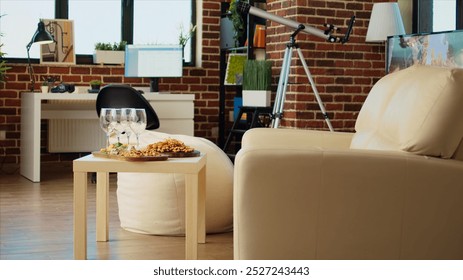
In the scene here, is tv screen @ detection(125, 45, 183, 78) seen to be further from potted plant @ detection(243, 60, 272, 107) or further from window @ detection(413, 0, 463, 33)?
window @ detection(413, 0, 463, 33)

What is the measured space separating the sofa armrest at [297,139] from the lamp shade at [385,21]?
8.05ft

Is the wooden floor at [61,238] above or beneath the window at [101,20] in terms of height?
beneath

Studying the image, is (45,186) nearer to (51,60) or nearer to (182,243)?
(51,60)

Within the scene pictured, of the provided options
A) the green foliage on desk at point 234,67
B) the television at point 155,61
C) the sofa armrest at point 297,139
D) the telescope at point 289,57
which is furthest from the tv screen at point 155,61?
the sofa armrest at point 297,139

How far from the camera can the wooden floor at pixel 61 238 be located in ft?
12.5

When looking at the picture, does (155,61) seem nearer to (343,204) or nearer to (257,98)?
(257,98)

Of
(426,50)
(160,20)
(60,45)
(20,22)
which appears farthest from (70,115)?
(426,50)

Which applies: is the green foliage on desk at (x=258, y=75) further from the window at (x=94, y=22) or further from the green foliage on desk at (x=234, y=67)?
the window at (x=94, y=22)

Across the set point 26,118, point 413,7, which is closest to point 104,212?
point 26,118

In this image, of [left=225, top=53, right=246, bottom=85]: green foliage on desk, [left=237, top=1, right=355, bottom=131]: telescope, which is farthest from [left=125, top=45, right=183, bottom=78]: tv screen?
[left=237, top=1, right=355, bottom=131]: telescope

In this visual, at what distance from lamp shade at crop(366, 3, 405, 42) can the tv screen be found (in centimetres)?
180

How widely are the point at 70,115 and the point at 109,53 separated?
2.43ft

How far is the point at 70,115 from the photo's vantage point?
7348mm
